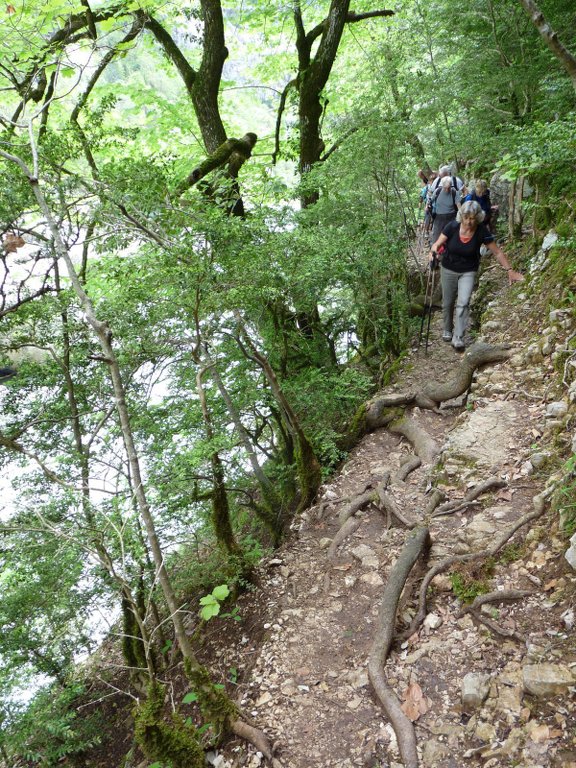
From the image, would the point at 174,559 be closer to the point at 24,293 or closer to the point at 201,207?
the point at 24,293

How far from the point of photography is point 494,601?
3.49 metres

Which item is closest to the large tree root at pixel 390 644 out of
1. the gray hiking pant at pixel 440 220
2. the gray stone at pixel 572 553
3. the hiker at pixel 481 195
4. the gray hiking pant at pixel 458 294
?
the gray stone at pixel 572 553

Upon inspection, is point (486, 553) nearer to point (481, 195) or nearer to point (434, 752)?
point (434, 752)

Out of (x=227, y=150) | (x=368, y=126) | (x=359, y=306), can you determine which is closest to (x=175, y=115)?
(x=227, y=150)

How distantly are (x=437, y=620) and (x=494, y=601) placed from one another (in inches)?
19.6

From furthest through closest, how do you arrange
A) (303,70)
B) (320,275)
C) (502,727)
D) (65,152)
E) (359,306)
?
(303,70), (359,306), (320,275), (65,152), (502,727)

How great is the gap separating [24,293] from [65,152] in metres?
1.63

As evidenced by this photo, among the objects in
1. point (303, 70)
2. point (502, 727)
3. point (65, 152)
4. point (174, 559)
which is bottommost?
point (502, 727)

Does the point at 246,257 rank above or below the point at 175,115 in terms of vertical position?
below

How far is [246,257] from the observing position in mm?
5352

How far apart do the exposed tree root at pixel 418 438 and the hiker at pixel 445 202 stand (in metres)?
4.12

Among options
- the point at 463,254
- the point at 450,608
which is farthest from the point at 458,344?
the point at 450,608

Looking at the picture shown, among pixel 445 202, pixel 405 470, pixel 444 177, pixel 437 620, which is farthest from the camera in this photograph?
pixel 445 202

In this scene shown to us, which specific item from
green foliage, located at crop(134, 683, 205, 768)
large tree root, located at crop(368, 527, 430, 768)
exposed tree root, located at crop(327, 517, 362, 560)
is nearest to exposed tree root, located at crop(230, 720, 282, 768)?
green foliage, located at crop(134, 683, 205, 768)
